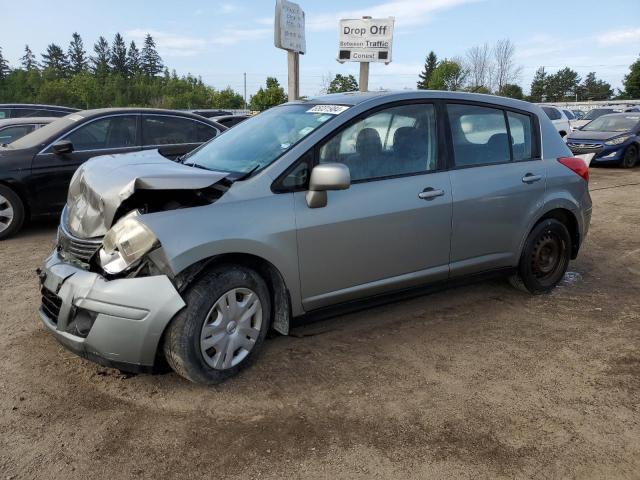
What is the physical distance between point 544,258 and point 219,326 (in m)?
3.10

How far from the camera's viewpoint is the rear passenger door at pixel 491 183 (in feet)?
12.9

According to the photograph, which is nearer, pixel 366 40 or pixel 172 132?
pixel 172 132

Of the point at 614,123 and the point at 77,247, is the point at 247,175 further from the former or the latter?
the point at 614,123

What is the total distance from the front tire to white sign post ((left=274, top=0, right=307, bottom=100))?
877cm

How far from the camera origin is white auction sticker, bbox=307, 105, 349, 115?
11.6ft

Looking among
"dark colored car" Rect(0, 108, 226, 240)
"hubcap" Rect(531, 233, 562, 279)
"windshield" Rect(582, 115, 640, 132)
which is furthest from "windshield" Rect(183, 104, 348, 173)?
"windshield" Rect(582, 115, 640, 132)

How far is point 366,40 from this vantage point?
11.9 metres

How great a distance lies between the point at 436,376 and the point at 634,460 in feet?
3.63

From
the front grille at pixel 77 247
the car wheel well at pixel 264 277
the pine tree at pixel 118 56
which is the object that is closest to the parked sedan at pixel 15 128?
the front grille at pixel 77 247

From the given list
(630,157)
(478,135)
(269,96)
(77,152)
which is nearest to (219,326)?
(478,135)

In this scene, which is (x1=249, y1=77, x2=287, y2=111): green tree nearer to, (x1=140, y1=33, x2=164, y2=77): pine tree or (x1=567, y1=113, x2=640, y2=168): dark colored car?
(x1=567, y1=113, x2=640, y2=168): dark colored car

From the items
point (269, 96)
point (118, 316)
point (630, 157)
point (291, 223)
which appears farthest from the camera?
point (269, 96)

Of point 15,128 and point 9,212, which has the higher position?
point 15,128

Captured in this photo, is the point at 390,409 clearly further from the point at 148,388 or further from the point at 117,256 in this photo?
the point at 117,256
